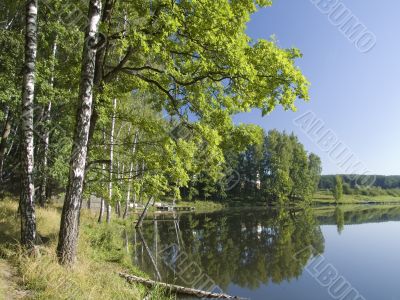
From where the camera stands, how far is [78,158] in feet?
30.2

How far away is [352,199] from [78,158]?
124175 millimetres

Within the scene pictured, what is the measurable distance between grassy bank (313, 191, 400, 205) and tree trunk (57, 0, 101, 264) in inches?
3861

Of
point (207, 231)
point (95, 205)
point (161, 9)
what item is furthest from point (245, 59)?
point (95, 205)

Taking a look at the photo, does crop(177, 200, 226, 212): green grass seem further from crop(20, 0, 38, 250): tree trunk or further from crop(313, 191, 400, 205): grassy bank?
crop(20, 0, 38, 250): tree trunk

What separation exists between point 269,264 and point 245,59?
15.5m

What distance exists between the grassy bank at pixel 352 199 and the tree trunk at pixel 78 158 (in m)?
98.1

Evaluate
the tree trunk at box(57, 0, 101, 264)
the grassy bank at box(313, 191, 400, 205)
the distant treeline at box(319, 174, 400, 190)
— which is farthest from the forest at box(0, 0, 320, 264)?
the distant treeline at box(319, 174, 400, 190)

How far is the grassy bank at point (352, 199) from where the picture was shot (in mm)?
106506

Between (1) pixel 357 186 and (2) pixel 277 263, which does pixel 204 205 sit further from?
(1) pixel 357 186

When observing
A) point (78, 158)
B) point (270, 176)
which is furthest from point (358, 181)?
point (78, 158)

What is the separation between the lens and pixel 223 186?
283 ft

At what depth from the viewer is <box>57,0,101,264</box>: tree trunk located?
9.05m

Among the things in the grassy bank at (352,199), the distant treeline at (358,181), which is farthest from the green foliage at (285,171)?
the distant treeline at (358,181)

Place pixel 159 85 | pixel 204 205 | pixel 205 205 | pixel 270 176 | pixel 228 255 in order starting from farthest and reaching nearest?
1. pixel 270 176
2. pixel 205 205
3. pixel 204 205
4. pixel 228 255
5. pixel 159 85
